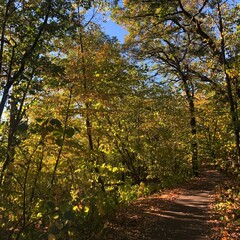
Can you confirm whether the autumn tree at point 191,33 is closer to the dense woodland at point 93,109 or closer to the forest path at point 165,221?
the dense woodland at point 93,109

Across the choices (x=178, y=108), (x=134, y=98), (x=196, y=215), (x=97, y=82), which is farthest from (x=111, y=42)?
(x=196, y=215)

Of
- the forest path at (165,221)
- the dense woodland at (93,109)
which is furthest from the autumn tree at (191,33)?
the forest path at (165,221)

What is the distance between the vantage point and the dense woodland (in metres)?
3.46

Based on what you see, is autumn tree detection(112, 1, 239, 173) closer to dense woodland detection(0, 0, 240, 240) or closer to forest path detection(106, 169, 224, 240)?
dense woodland detection(0, 0, 240, 240)

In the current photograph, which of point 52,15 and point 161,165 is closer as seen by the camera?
point 52,15

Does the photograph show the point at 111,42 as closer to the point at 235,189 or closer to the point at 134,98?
the point at 134,98

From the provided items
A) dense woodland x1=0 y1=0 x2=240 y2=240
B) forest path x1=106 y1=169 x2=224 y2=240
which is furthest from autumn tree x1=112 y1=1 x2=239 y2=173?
forest path x1=106 y1=169 x2=224 y2=240

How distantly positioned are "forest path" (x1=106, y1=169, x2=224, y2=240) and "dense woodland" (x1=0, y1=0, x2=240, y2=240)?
59cm

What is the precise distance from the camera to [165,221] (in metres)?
8.73

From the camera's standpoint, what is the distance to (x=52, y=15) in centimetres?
618

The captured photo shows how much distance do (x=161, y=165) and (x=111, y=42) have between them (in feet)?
25.7

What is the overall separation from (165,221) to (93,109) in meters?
4.03

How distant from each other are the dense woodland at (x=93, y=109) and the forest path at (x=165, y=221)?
0.59 meters

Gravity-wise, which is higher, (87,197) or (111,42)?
(111,42)
